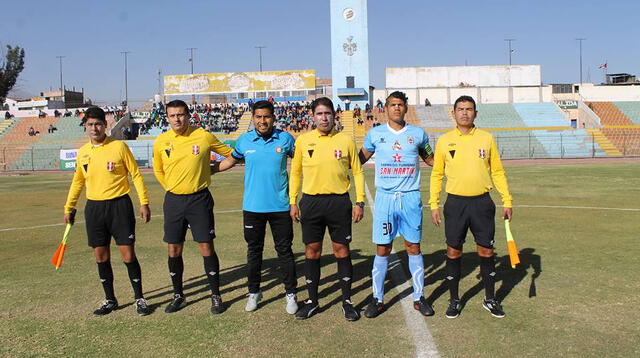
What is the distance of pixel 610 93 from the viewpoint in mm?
59719

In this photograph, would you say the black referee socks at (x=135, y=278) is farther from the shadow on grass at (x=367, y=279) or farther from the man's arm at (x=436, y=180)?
the man's arm at (x=436, y=180)

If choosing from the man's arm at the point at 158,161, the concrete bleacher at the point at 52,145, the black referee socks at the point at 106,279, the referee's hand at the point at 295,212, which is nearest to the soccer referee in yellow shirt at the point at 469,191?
the referee's hand at the point at 295,212

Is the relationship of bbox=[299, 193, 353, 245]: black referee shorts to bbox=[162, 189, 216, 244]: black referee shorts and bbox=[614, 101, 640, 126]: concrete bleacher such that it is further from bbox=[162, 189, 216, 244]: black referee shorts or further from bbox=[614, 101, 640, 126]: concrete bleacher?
bbox=[614, 101, 640, 126]: concrete bleacher

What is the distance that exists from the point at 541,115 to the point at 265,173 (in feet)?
159

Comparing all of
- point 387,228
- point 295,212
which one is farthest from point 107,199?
point 387,228

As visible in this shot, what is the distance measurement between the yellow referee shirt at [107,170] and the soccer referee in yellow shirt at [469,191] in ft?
10.8

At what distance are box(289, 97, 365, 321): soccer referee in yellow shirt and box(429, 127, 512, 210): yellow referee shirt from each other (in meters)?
0.93

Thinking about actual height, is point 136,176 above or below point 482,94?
below

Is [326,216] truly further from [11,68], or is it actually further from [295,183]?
[11,68]

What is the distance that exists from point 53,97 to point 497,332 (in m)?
106

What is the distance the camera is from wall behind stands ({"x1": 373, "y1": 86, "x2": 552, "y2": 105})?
56.4 m

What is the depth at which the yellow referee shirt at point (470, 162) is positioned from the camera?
5180mm

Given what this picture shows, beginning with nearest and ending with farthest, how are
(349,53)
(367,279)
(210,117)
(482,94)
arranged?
(367,279)
(210,117)
(349,53)
(482,94)

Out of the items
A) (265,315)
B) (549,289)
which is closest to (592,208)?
(549,289)
